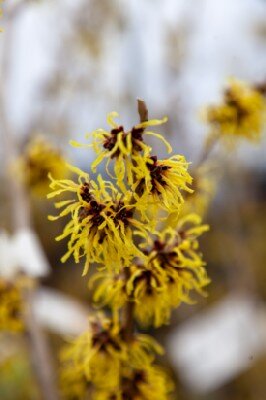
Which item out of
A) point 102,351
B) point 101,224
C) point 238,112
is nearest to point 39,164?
point 238,112

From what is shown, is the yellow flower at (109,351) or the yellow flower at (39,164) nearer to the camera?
the yellow flower at (109,351)

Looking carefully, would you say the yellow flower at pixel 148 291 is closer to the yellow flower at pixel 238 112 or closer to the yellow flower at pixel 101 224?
the yellow flower at pixel 101 224

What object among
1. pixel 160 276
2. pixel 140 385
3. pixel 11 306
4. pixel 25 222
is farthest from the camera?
pixel 25 222

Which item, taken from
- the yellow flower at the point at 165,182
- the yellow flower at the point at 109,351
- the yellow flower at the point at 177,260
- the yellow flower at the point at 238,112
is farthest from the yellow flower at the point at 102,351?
the yellow flower at the point at 238,112

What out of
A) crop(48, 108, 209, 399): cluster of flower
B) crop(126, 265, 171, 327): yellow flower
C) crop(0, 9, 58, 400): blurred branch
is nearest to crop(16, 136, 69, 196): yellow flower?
crop(0, 9, 58, 400): blurred branch

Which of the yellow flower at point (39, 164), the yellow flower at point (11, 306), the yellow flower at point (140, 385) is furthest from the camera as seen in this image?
the yellow flower at point (39, 164)

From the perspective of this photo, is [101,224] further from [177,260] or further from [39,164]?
[39,164]
